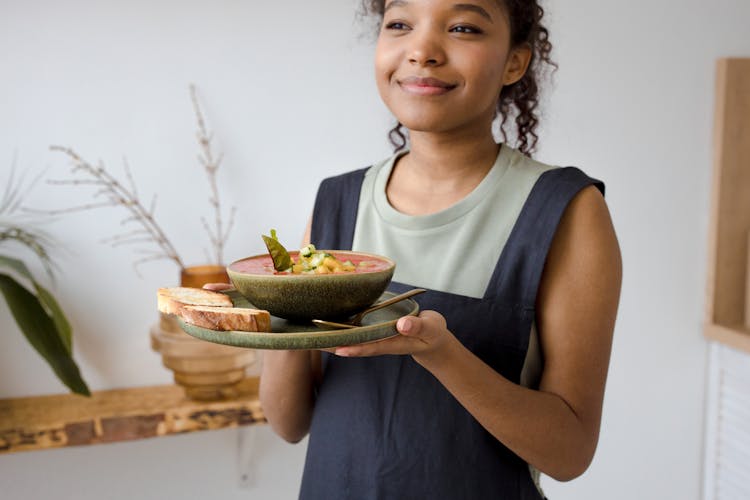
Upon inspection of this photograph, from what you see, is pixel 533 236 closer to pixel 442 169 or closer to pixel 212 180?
pixel 442 169

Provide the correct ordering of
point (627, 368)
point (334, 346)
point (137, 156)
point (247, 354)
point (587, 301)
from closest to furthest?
point (334, 346) → point (587, 301) → point (247, 354) → point (137, 156) → point (627, 368)

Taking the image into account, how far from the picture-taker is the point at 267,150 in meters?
1.73

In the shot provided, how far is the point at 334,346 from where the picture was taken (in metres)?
0.66

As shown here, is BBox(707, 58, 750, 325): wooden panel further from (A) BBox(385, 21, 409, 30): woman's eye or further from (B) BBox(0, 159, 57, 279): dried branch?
(B) BBox(0, 159, 57, 279): dried branch

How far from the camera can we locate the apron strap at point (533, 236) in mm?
869

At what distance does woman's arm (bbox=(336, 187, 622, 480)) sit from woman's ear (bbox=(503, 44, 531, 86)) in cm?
18

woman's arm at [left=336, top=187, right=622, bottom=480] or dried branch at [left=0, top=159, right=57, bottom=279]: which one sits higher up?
dried branch at [left=0, top=159, right=57, bottom=279]

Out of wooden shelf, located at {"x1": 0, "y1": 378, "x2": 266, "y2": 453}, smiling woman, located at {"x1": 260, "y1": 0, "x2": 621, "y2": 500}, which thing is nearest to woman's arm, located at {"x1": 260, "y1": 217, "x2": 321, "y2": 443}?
smiling woman, located at {"x1": 260, "y1": 0, "x2": 621, "y2": 500}

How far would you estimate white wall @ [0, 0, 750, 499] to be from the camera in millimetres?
1591

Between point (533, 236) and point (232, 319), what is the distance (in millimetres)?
375

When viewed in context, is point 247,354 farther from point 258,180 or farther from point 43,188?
point 43,188

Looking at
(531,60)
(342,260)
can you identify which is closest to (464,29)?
(531,60)

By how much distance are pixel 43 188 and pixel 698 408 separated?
177 cm

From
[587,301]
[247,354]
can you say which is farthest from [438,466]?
[247,354]
